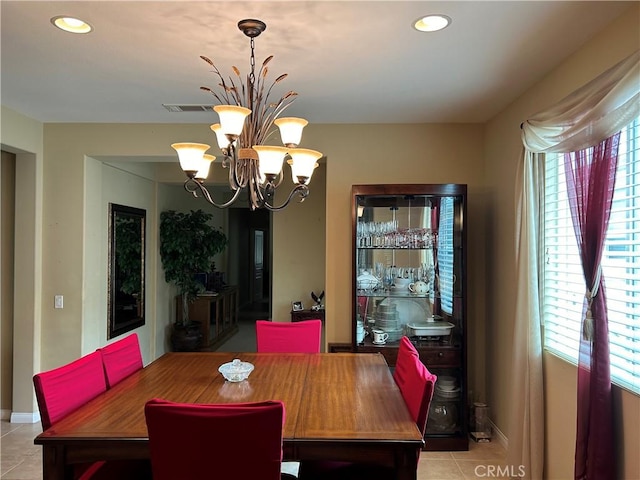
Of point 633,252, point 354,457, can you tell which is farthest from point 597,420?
point 354,457

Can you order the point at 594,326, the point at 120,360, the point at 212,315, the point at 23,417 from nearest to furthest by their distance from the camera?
the point at 594,326, the point at 120,360, the point at 23,417, the point at 212,315

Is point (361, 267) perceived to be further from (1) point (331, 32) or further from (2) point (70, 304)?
(2) point (70, 304)

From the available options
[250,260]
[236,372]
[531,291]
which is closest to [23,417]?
[236,372]

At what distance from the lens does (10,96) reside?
325 cm

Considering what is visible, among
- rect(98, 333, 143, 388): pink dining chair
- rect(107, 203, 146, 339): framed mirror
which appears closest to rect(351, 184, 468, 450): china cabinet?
rect(98, 333, 143, 388): pink dining chair

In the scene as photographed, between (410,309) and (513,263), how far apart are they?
35.6 inches

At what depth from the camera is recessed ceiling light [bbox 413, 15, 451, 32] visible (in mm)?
2075

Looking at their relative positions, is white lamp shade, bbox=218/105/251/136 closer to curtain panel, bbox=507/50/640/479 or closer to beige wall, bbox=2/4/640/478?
curtain panel, bbox=507/50/640/479

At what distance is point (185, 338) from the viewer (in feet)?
18.8

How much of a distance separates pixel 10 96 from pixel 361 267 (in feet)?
9.48

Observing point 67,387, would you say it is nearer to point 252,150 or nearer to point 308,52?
point 252,150

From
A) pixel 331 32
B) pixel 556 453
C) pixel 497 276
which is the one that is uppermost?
pixel 331 32

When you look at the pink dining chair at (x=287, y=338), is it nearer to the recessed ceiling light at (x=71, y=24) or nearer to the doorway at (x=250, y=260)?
the recessed ceiling light at (x=71, y=24)

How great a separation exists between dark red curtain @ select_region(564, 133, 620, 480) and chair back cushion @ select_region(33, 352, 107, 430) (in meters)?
2.36
